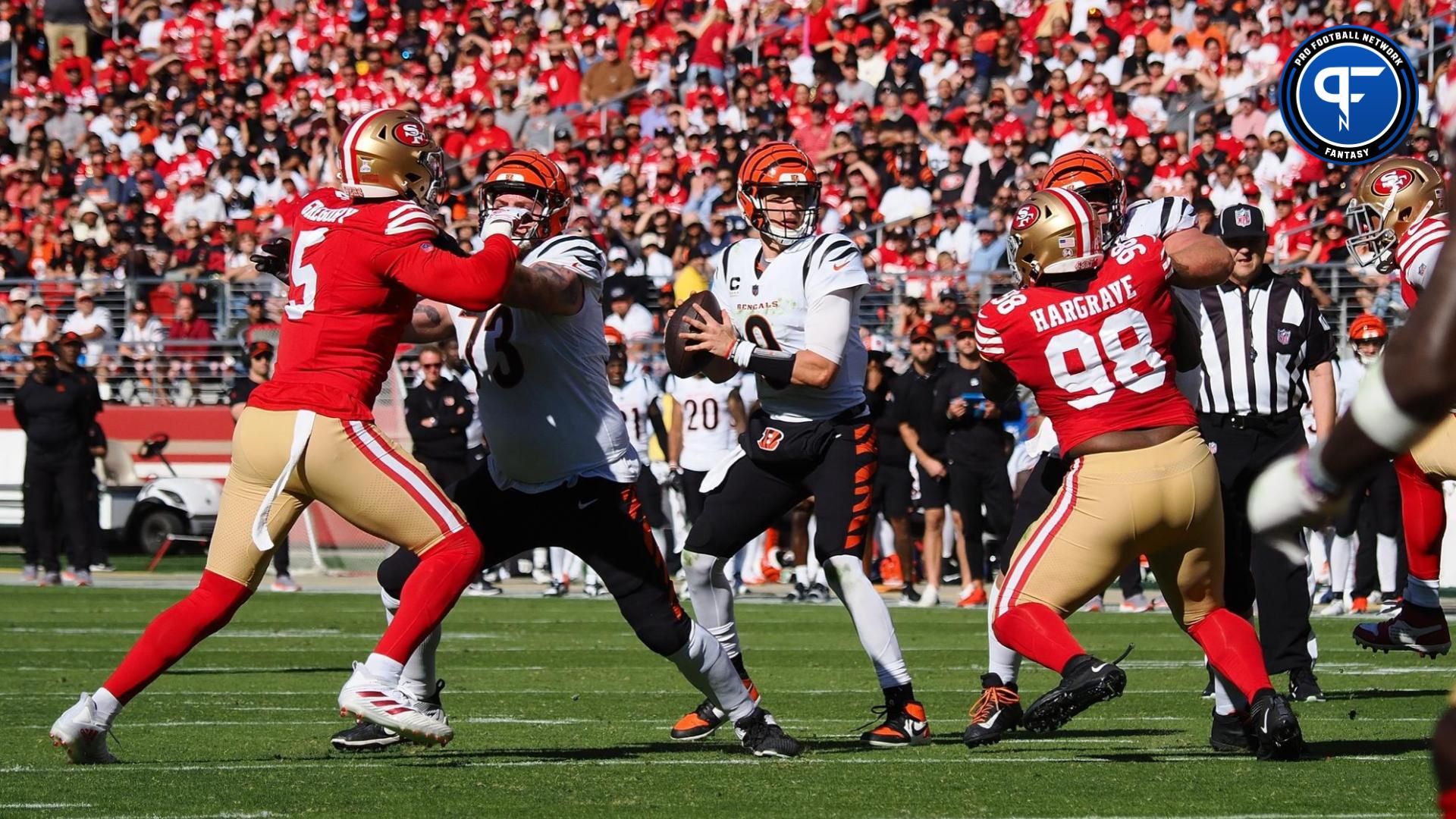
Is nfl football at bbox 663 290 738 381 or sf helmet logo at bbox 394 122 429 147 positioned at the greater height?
sf helmet logo at bbox 394 122 429 147

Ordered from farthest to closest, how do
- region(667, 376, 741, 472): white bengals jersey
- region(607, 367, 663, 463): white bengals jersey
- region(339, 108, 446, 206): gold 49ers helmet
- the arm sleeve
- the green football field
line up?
region(607, 367, 663, 463): white bengals jersey < region(667, 376, 741, 472): white bengals jersey < region(339, 108, 446, 206): gold 49ers helmet < the arm sleeve < the green football field

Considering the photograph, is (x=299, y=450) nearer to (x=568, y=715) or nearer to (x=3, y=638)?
(x=568, y=715)

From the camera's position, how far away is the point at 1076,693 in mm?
5406

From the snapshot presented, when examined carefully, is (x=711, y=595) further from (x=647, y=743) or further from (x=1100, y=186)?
(x=1100, y=186)

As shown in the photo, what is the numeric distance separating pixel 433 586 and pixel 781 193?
2062mm

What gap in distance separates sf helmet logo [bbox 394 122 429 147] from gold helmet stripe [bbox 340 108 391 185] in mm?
84

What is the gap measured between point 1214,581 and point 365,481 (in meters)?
2.50

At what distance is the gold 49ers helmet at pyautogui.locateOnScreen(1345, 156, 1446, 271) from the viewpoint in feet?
26.0

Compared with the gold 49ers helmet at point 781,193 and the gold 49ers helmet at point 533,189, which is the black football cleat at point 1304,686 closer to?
the gold 49ers helmet at point 781,193

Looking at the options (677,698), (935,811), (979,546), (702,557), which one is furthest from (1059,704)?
(979,546)

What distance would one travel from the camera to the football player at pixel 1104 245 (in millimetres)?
5914

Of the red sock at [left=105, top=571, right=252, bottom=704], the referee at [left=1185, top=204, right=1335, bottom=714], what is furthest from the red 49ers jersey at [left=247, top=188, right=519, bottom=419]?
the referee at [left=1185, top=204, right=1335, bottom=714]

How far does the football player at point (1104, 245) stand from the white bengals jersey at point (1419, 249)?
2.79 feet

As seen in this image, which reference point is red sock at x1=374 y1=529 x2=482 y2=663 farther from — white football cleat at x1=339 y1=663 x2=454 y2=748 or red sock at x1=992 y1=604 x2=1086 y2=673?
red sock at x1=992 y1=604 x2=1086 y2=673
